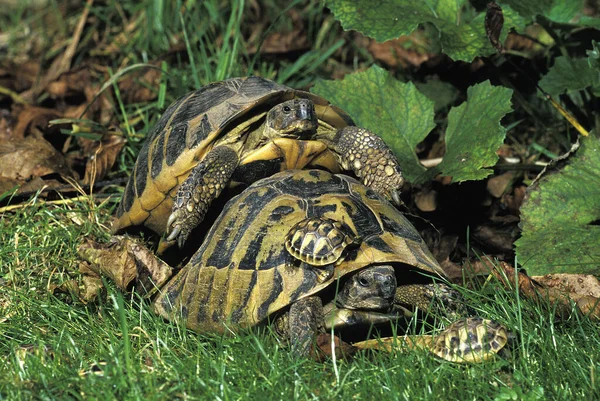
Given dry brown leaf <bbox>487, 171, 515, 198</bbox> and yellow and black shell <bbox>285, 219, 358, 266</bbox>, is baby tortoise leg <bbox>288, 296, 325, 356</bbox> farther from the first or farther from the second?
dry brown leaf <bbox>487, 171, 515, 198</bbox>

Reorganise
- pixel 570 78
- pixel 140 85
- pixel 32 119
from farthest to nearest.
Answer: pixel 140 85, pixel 32 119, pixel 570 78

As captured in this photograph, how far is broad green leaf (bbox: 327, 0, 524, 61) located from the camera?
4.45 m

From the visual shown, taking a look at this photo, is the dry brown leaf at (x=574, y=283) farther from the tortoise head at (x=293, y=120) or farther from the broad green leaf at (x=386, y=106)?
the tortoise head at (x=293, y=120)

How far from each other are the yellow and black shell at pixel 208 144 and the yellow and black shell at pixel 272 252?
24 centimetres

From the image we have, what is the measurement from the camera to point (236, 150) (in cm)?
408

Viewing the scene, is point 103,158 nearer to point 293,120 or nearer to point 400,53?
point 293,120

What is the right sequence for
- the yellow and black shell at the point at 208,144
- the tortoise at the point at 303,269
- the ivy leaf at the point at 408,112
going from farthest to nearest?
the ivy leaf at the point at 408,112 → the yellow and black shell at the point at 208,144 → the tortoise at the point at 303,269

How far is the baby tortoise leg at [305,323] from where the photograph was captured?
10.3ft

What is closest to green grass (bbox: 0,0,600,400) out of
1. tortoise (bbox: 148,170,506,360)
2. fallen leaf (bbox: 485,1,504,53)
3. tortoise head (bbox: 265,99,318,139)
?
tortoise (bbox: 148,170,506,360)

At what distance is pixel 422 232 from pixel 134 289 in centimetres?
172

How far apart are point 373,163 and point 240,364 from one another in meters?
1.45

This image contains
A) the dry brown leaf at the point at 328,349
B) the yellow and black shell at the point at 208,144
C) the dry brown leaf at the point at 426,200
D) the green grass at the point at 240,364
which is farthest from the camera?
the dry brown leaf at the point at 426,200

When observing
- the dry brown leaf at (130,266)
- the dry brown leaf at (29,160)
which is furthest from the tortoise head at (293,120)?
the dry brown leaf at (29,160)

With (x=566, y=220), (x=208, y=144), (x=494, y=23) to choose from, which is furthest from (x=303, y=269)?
(x=494, y=23)
